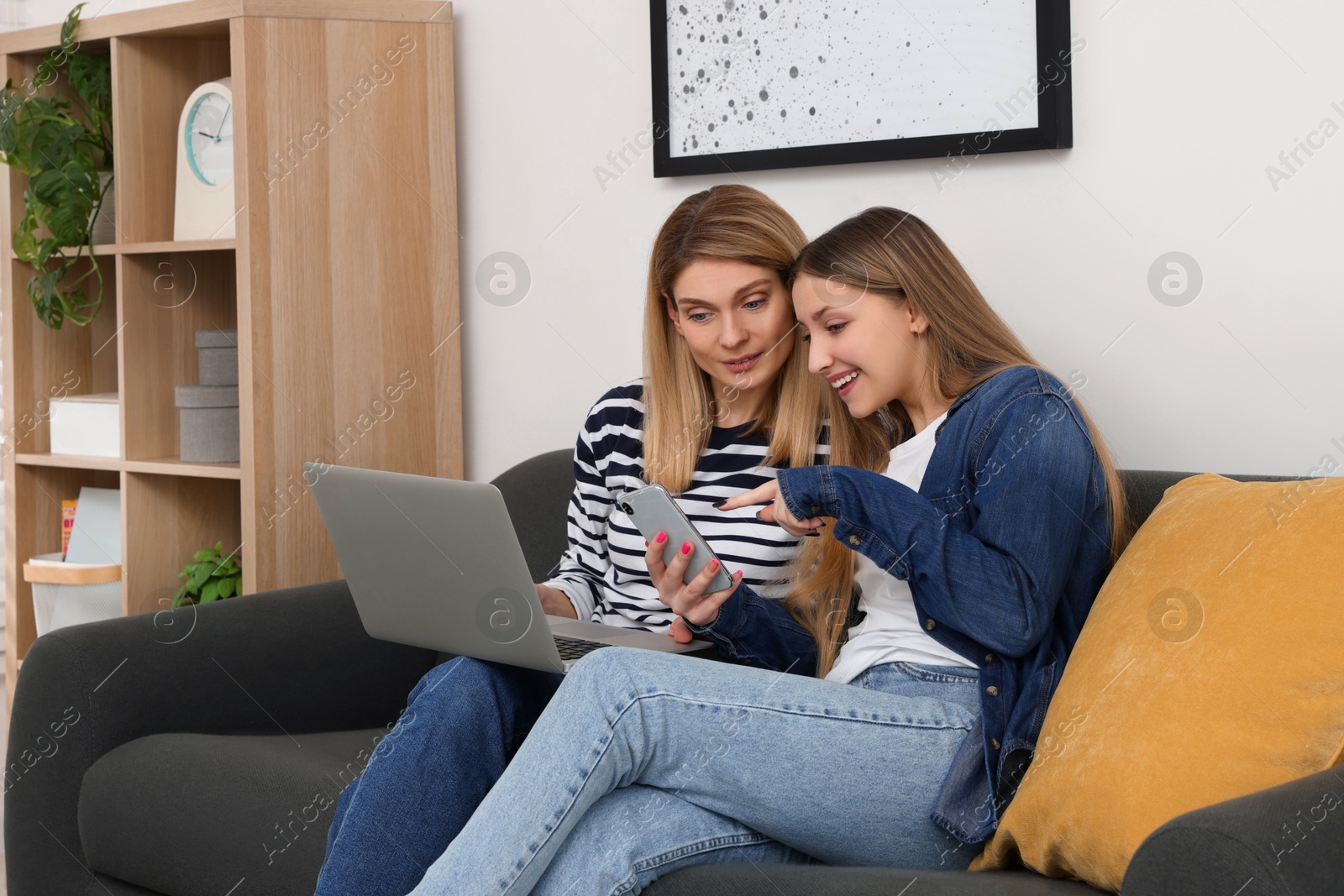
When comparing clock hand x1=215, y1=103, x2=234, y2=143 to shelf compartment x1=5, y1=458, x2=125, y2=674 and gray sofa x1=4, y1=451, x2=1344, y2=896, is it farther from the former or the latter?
gray sofa x1=4, y1=451, x2=1344, y2=896

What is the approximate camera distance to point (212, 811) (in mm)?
1597

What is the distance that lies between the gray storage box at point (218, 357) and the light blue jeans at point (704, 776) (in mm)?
1371

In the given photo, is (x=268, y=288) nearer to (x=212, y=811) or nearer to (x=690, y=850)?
(x=212, y=811)

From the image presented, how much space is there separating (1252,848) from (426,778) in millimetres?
876

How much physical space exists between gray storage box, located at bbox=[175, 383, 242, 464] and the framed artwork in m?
0.94

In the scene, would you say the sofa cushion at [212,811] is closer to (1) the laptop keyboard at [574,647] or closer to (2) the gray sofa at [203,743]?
(2) the gray sofa at [203,743]

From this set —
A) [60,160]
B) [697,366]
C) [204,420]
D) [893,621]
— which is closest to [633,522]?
[697,366]

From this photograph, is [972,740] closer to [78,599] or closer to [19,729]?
[19,729]

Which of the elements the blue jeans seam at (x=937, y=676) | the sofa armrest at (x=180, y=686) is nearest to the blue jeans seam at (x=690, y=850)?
the blue jeans seam at (x=937, y=676)

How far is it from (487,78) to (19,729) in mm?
1467

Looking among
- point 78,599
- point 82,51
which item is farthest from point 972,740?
point 82,51

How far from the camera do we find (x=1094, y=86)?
178 cm

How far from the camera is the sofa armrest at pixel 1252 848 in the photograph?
3.02 ft

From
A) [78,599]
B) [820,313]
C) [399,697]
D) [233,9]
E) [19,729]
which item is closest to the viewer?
[820,313]
